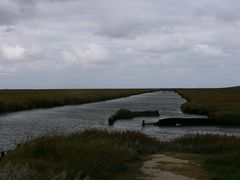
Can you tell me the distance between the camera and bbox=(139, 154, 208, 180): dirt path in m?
16.0

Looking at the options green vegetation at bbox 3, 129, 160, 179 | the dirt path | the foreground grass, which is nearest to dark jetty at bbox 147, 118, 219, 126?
the foreground grass

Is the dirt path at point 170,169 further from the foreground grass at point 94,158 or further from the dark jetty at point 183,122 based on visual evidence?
the dark jetty at point 183,122

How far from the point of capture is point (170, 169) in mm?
17359

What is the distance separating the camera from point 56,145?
56.6 feet

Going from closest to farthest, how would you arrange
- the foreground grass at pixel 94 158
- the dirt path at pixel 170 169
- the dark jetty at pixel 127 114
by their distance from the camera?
the foreground grass at pixel 94 158
the dirt path at pixel 170 169
the dark jetty at pixel 127 114

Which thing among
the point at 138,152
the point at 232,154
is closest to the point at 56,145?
the point at 138,152

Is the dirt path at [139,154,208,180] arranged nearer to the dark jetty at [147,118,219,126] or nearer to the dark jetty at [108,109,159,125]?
the dark jetty at [147,118,219,126]

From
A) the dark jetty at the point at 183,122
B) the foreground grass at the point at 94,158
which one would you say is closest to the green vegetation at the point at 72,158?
the foreground grass at the point at 94,158

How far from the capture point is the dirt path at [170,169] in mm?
15984

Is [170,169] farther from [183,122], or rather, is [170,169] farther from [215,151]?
[183,122]

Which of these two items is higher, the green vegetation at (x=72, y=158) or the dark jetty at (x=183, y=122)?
the green vegetation at (x=72, y=158)

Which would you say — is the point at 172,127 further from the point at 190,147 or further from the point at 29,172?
the point at 29,172

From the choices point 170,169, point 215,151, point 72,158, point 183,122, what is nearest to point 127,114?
point 183,122

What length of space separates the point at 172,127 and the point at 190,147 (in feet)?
76.4
